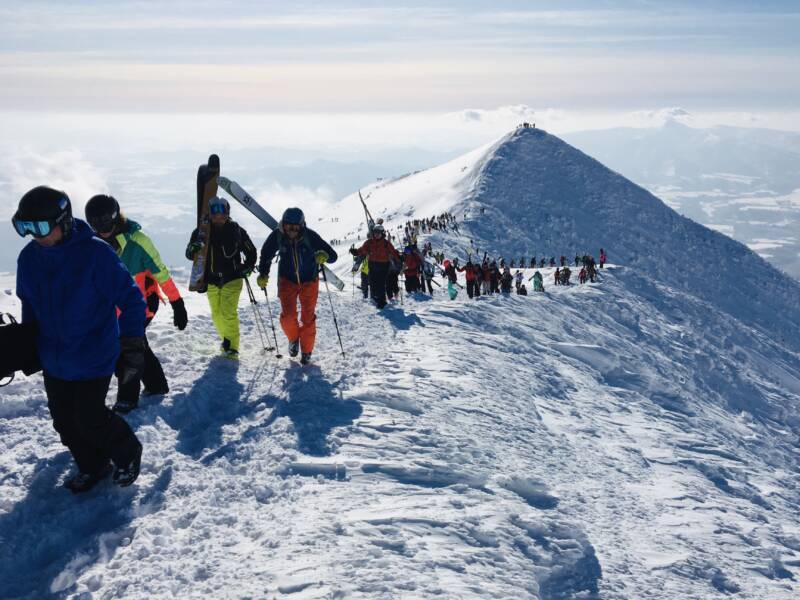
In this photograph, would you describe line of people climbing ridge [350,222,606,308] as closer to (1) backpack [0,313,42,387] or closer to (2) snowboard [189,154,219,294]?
(2) snowboard [189,154,219,294]

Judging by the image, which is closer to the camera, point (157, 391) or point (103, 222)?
point (103, 222)

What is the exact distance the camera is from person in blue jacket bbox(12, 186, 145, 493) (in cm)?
432

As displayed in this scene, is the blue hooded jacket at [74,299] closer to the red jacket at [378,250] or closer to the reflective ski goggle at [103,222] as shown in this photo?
the reflective ski goggle at [103,222]

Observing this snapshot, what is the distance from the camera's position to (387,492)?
17.7 ft

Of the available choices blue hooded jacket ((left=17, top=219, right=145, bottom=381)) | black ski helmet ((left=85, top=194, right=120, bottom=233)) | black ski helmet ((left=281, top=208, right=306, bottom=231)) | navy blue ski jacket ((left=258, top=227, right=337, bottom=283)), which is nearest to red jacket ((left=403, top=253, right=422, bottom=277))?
navy blue ski jacket ((left=258, top=227, right=337, bottom=283))

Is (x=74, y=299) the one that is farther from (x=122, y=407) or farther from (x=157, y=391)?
(x=157, y=391)

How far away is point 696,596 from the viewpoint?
18.0 ft

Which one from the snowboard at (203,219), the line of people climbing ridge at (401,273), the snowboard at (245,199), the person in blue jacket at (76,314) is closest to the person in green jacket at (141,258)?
the snowboard at (203,219)

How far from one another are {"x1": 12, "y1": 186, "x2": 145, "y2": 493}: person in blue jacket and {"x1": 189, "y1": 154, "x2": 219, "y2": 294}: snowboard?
12.6 feet

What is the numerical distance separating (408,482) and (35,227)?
3.75m

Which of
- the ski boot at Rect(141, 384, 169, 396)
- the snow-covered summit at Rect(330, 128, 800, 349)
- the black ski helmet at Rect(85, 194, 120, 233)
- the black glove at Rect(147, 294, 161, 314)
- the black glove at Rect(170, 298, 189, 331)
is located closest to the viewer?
the black ski helmet at Rect(85, 194, 120, 233)

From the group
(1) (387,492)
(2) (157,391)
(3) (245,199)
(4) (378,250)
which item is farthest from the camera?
(4) (378,250)

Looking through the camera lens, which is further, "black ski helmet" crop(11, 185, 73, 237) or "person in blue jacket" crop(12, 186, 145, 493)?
"person in blue jacket" crop(12, 186, 145, 493)

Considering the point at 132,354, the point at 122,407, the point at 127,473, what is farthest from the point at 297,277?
the point at 127,473
